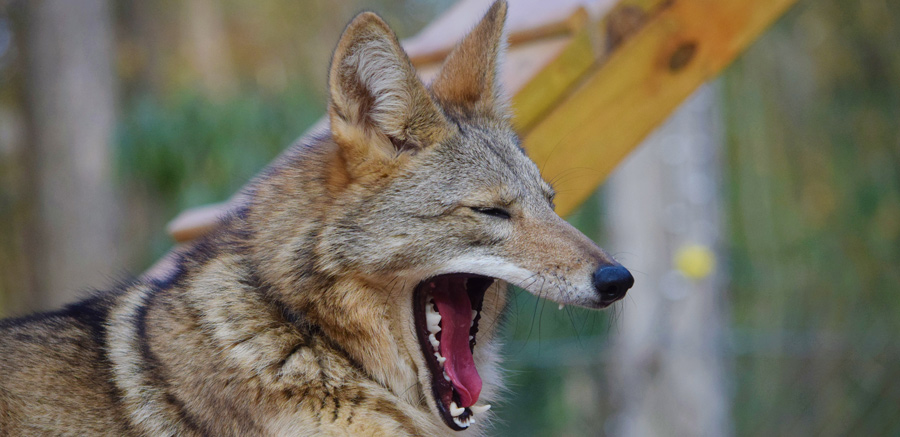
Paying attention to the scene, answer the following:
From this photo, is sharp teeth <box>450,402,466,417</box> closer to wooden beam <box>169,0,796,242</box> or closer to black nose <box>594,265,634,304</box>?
black nose <box>594,265,634,304</box>

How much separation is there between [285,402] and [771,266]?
7.61 m

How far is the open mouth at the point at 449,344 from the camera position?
254 cm

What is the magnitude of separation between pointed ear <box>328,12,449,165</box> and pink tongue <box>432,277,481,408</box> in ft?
1.51

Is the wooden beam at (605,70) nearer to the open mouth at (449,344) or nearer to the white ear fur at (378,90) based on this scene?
the white ear fur at (378,90)

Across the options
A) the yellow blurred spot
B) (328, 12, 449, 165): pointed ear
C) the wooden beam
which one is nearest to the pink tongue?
(328, 12, 449, 165): pointed ear

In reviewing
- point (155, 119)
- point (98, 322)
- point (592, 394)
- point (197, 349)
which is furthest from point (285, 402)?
point (155, 119)

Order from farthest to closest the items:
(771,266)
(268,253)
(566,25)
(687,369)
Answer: (771,266), (687,369), (566,25), (268,253)

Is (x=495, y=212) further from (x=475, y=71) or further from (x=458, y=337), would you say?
(x=475, y=71)

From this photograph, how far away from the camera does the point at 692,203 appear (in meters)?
6.27

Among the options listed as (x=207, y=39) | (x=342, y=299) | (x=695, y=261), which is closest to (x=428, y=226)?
(x=342, y=299)

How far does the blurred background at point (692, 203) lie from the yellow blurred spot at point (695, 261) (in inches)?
1.9

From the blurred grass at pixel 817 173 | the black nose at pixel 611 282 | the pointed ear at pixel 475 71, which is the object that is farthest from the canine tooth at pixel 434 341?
the blurred grass at pixel 817 173

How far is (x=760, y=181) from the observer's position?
368 inches

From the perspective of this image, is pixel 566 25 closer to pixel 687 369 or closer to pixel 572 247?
pixel 572 247
